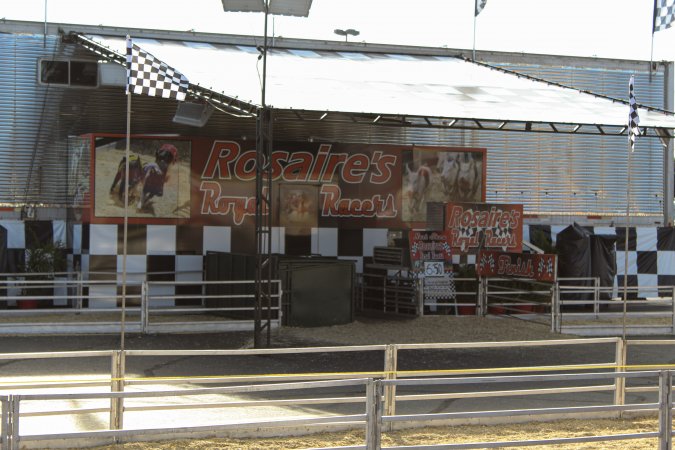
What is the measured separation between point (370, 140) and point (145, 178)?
4.77 m

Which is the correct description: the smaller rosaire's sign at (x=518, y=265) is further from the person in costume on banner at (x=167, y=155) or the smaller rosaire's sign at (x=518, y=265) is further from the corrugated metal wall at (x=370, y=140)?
the person in costume on banner at (x=167, y=155)

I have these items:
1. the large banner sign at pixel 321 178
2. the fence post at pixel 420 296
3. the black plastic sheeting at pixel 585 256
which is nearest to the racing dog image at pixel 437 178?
the large banner sign at pixel 321 178

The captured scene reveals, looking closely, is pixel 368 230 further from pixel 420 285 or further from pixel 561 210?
pixel 561 210

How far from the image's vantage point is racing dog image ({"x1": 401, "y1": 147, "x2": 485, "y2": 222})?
20.0 meters

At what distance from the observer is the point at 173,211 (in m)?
18.6

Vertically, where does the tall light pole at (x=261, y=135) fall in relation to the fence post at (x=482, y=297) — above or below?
above

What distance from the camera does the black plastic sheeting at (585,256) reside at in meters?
19.3

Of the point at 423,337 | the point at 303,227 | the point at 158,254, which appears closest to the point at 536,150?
the point at 303,227

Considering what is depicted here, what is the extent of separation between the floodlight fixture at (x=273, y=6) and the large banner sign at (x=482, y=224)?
5741mm

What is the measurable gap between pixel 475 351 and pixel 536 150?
24.8ft

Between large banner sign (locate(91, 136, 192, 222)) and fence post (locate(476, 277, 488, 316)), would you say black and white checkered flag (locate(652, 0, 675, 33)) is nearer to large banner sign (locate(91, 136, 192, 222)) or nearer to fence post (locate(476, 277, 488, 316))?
fence post (locate(476, 277, 488, 316))

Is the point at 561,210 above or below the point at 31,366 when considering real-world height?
above

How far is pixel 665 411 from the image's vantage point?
7762 mm

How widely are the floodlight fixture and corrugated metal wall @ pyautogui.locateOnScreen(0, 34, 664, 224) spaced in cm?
475
